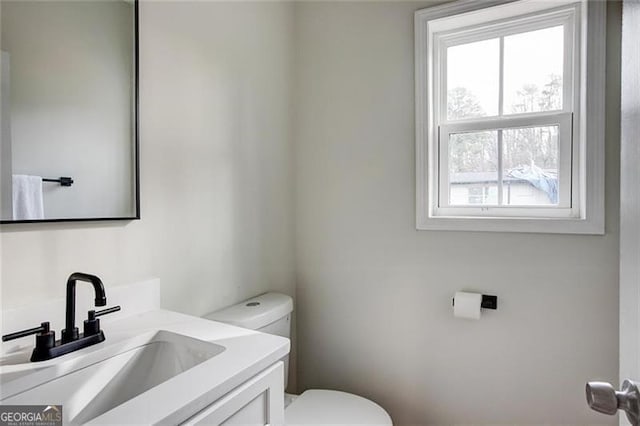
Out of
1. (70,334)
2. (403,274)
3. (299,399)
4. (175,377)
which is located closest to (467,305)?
(403,274)

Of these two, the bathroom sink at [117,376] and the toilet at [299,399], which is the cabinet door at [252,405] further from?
the toilet at [299,399]

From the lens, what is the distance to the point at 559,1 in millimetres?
1406

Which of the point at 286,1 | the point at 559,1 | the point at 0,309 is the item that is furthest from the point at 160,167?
the point at 559,1

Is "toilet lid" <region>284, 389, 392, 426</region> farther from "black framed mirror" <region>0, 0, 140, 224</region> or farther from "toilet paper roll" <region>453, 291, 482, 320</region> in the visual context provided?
"black framed mirror" <region>0, 0, 140, 224</region>

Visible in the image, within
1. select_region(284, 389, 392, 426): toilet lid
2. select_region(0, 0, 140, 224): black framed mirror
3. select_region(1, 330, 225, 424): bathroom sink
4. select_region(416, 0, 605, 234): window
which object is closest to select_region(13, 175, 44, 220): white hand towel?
select_region(0, 0, 140, 224): black framed mirror

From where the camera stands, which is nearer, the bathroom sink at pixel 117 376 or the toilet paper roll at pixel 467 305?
the bathroom sink at pixel 117 376

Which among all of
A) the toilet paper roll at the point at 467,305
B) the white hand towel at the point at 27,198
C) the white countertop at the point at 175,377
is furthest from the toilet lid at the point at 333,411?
the white hand towel at the point at 27,198

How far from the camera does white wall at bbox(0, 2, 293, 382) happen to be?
1020mm

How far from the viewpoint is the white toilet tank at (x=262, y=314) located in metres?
1.37

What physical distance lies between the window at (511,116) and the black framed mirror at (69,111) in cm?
114

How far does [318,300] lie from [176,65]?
1.24 metres

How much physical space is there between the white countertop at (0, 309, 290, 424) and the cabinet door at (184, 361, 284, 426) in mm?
16

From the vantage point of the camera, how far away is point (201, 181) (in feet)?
4.56

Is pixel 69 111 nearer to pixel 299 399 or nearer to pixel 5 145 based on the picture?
pixel 5 145
